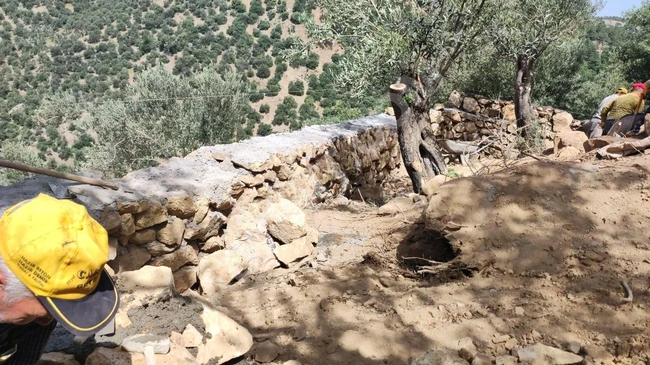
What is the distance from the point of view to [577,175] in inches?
147

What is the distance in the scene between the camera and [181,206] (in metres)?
3.89

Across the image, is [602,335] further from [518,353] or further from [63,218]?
[63,218]

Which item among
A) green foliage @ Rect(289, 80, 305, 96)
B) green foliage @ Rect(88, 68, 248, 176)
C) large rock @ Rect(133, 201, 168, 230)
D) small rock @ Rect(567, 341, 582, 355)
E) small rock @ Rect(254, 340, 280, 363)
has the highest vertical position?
small rock @ Rect(567, 341, 582, 355)

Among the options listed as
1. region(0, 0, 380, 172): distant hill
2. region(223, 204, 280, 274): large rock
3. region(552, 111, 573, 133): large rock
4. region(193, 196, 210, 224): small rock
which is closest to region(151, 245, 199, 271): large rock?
region(193, 196, 210, 224): small rock

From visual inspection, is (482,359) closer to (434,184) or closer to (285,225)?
(285,225)

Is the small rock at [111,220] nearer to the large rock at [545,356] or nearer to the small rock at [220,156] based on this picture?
the small rock at [220,156]

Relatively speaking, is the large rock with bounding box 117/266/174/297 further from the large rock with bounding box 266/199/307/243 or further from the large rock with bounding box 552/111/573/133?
the large rock with bounding box 552/111/573/133

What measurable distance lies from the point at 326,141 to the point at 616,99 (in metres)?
4.50

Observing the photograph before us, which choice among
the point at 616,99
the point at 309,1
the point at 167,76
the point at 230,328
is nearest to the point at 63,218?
the point at 230,328

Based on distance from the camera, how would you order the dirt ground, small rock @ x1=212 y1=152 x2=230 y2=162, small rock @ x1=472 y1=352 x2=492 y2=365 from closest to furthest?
1. small rock @ x1=472 y1=352 x2=492 y2=365
2. the dirt ground
3. small rock @ x1=212 y1=152 x2=230 y2=162

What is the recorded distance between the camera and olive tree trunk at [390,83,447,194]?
6297mm

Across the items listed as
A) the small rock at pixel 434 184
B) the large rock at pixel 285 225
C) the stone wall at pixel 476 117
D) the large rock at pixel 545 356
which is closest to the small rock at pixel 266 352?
the large rock at pixel 545 356

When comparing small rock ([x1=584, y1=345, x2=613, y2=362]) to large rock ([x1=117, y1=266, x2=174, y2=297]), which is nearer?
small rock ([x1=584, y1=345, x2=613, y2=362])

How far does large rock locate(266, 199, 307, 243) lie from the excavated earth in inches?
13.2
